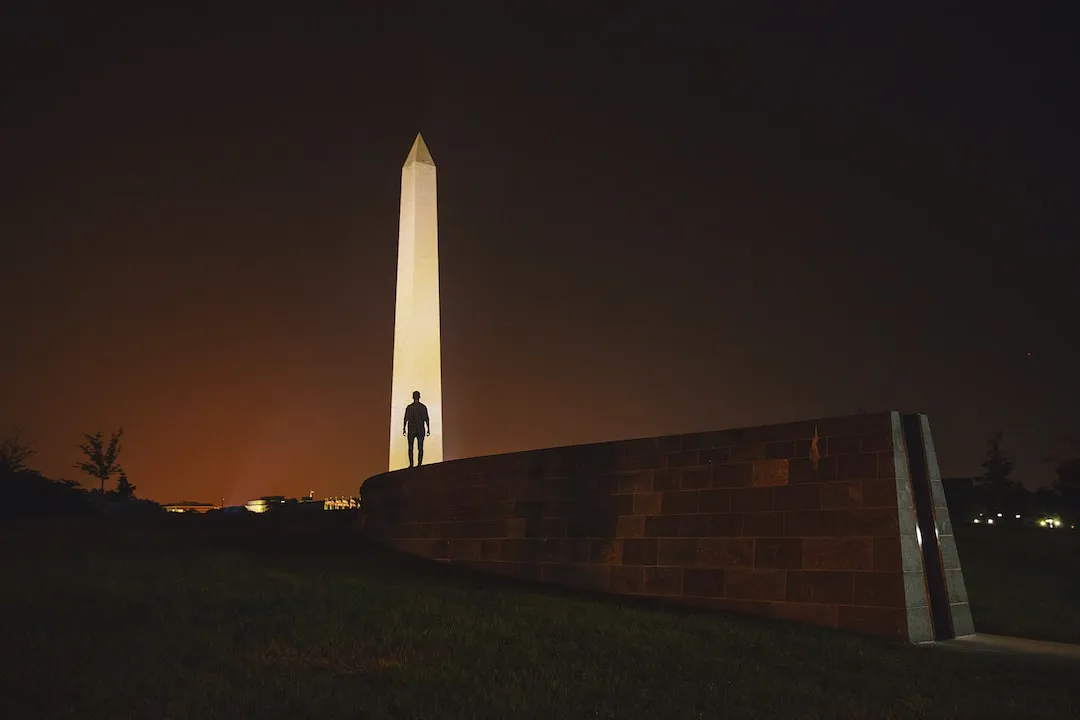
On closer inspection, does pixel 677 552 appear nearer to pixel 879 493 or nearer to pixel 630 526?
pixel 630 526

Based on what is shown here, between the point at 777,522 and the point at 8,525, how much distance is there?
1645 cm

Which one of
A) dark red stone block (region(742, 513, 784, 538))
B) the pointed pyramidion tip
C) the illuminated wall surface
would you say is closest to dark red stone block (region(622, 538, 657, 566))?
the illuminated wall surface

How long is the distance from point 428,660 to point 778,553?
5002mm

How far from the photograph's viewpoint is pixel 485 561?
1573 centimetres

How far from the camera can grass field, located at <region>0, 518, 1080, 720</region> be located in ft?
24.5

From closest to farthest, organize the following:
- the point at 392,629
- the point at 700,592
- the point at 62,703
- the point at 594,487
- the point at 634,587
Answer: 1. the point at 62,703
2. the point at 392,629
3. the point at 700,592
4. the point at 634,587
5. the point at 594,487

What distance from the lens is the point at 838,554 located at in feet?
37.0

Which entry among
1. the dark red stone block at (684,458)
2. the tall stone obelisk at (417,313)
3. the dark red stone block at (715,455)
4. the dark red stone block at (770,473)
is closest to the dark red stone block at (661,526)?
the dark red stone block at (684,458)

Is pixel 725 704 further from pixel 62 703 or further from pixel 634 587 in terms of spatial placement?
pixel 634 587

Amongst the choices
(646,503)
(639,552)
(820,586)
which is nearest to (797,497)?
(820,586)

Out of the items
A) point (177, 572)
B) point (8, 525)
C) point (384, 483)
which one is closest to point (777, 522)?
point (177, 572)

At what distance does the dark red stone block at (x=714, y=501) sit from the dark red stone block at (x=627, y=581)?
1244 mm

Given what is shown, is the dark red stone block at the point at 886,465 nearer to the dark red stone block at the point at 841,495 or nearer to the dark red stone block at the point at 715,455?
the dark red stone block at the point at 841,495

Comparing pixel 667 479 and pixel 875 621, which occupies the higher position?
pixel 667 479
